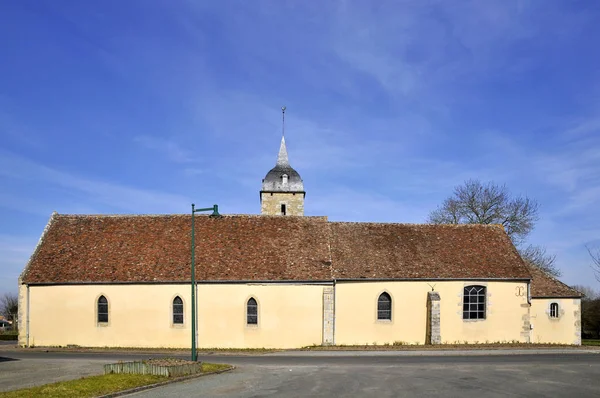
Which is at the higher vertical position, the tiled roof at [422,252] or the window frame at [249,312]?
the tiled roof at [422,252]

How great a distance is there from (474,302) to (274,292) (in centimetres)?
1138

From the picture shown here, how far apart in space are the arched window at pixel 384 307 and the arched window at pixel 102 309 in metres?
15.0

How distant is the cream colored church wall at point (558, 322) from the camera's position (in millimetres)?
33312

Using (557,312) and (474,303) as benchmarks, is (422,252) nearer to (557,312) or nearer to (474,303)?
(474,303)

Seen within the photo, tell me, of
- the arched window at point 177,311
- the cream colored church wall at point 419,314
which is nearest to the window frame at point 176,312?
the arched window at point 177,311

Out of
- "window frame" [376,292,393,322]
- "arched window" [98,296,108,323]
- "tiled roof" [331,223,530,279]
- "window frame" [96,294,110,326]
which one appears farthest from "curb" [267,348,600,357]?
"arched window" [98,296,108,323]

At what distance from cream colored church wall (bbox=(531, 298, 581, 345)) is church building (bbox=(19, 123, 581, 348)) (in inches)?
2.4

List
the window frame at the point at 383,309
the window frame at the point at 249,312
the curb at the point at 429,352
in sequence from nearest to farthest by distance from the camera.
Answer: the curb at the point at 429,352 < the window frame at the point at 249,312 < the window frame at the point at 383,309

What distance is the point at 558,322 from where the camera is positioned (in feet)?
110

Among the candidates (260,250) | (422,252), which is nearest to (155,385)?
(260,250)

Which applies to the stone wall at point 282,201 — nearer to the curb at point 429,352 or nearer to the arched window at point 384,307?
the arched window at point 384,307

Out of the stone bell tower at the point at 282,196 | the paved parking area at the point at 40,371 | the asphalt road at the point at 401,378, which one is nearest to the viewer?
the asphalt road at the point at 401,378

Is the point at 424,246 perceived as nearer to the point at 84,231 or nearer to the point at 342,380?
the point at 342,380

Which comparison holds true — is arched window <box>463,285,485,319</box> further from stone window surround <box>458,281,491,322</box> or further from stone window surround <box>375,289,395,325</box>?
stone window surround <box>375,289,395,325</box>
